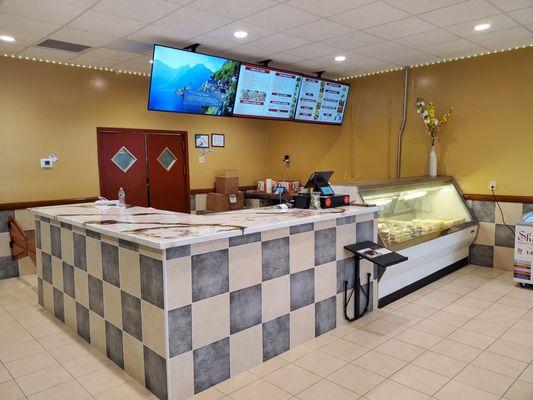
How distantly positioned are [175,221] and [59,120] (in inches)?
131

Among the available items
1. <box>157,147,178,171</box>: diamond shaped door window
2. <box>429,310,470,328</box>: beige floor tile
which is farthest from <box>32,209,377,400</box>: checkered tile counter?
<box>157,147,178,171</box>: diamond shaped door window

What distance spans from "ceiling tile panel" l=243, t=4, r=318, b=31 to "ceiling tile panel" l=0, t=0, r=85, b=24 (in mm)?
1483

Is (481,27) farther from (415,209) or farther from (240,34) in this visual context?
(240,34)

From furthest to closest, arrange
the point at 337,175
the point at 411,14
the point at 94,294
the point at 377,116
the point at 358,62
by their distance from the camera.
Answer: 1. the point at 337,175
2. the point at 377,116
3. the point at 358,62
4. the point at 411,14
5. the point at 94,294

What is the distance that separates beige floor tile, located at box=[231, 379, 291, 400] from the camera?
2.55 m

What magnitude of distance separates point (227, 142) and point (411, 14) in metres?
4.10

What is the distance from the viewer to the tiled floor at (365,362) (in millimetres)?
2602

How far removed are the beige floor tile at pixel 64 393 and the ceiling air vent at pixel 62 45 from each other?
11.4 feet

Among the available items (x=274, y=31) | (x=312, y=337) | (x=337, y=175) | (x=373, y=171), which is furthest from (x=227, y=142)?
(x=312, y=337)

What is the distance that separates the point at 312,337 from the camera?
3354 mm

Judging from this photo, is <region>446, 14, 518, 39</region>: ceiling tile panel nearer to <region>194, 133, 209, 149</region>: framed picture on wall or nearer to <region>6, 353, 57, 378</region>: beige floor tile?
<region>194, 133, 209, 149</region>: framed picture on wall

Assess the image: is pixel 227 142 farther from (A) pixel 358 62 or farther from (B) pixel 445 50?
(B) pixel 445 50

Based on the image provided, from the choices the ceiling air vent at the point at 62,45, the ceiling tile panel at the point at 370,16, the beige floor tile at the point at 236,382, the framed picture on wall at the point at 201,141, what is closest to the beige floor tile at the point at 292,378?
the beige floor tile at the point at 236,382

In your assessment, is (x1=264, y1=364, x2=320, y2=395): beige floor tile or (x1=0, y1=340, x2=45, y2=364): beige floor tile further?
(x1=0, y1=340, x2=45, y2=364): beige floor tile
